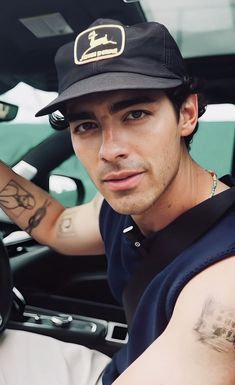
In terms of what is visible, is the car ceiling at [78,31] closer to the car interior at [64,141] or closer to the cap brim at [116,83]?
the car interior at [64,141]

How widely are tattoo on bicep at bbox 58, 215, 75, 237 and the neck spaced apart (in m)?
0.50

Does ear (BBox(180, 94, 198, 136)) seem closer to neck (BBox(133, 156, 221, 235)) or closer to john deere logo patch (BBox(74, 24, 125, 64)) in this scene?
neck (BBox(133, 156, 221, 235))

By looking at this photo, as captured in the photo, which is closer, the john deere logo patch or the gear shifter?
the john deere logo patch

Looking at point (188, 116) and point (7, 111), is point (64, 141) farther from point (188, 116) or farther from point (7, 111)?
point (188, 116)

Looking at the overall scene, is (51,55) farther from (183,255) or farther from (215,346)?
(215,346)

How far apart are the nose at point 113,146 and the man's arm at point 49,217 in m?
0.54

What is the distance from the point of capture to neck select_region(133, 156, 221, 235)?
1.21 meters

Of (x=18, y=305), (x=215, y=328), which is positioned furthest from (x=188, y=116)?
(x=18, y=305)

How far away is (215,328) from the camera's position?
2.95ft

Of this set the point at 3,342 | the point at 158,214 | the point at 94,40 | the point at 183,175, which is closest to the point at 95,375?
the point at 3,342

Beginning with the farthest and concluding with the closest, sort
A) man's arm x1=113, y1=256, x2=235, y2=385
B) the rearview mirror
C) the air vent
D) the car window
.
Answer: the rearview mirror, the car window, the air vent, man's arm x1=113, y1=256, x2=235, y2=385

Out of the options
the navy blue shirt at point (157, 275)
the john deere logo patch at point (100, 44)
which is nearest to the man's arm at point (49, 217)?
the navy blue shirt at point (157, 275)

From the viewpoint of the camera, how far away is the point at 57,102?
1130 mm

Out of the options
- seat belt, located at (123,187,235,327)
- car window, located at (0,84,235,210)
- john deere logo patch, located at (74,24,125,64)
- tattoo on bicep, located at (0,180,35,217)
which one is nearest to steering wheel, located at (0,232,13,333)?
tattoo on bicep, located at (0,180,35,217)
